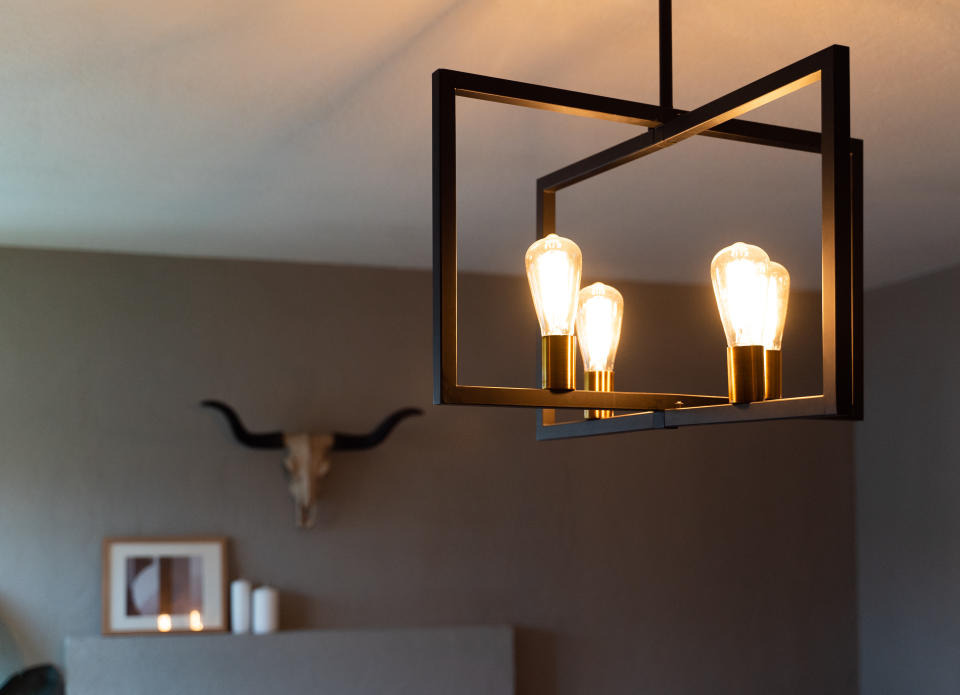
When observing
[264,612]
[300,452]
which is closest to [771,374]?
[300,452]

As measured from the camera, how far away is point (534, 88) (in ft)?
5.35

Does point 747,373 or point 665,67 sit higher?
point 665,67

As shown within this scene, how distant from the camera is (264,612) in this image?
439 cm

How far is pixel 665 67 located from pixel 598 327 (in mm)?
452

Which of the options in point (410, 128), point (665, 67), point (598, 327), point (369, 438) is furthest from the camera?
point (369, 438)

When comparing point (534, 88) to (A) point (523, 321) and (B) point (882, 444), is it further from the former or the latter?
(B) point (882, 444)

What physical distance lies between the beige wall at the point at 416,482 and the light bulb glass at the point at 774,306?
332 cm

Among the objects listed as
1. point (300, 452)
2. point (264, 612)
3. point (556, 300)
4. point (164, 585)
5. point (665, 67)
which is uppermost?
point (665, 67)

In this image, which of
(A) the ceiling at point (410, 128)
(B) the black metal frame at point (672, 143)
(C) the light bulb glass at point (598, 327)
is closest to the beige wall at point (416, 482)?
(A) the ceiling at point (410, 128)

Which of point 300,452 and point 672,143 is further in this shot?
point 300,452

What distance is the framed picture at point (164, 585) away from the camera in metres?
4.31

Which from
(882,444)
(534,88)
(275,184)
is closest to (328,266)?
(275,184)

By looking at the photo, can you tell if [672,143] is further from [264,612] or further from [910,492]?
[910,492]

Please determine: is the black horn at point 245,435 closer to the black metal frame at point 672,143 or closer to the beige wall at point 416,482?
the beige wall at point 416,482
